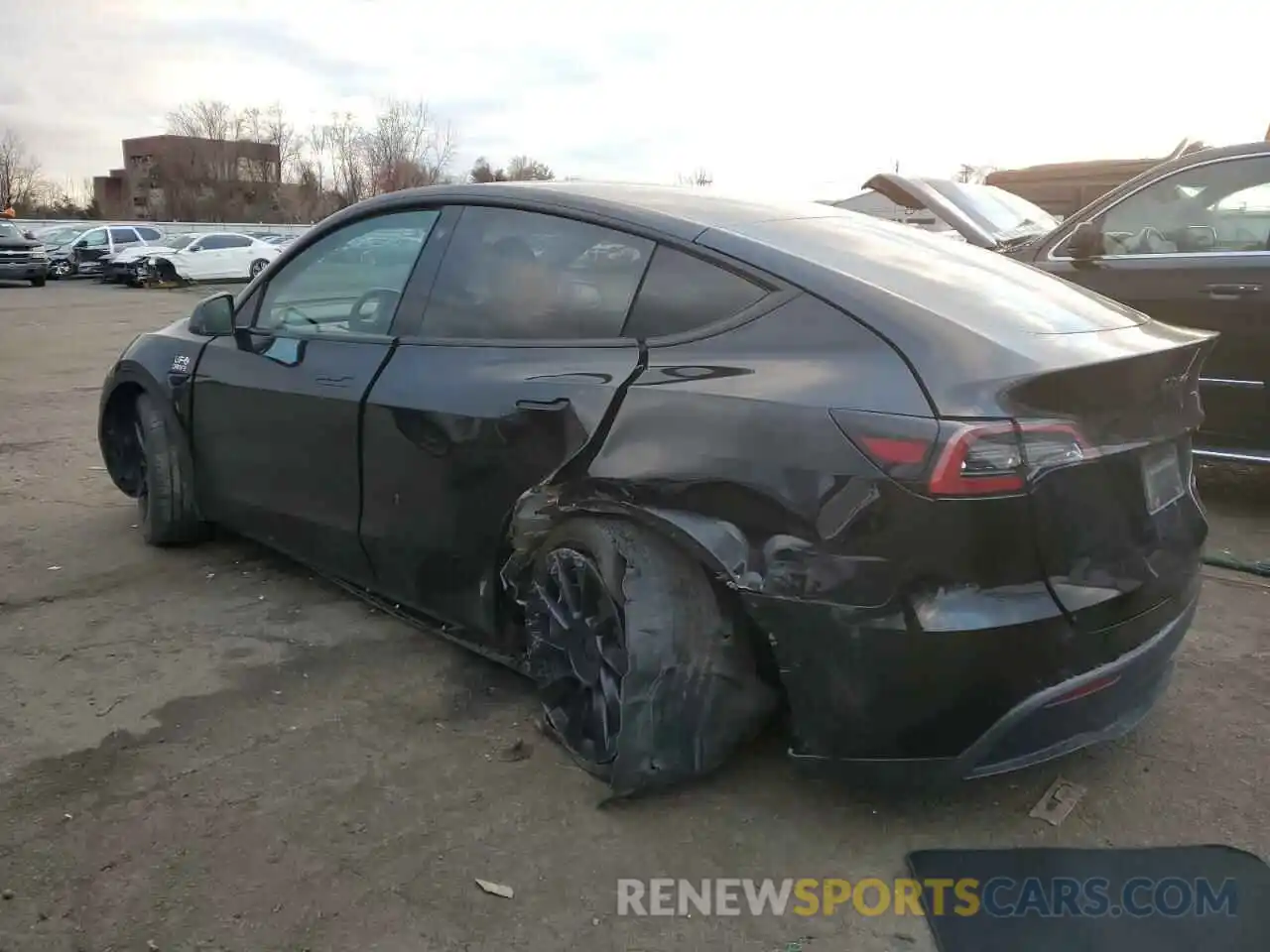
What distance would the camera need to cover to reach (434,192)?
3.49 m

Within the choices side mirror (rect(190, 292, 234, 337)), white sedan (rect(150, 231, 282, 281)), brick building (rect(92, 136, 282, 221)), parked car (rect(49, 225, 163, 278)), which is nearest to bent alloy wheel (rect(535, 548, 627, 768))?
side mirror (rect(190, 292, 234, 337))

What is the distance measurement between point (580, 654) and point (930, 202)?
481 centimetres

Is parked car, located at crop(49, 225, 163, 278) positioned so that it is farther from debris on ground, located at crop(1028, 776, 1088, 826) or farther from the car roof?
debris on ground, located at crop(1028, 776, 1088, 826)

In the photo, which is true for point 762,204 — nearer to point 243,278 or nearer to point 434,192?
point 434,192

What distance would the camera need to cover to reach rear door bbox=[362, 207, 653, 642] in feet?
9.34

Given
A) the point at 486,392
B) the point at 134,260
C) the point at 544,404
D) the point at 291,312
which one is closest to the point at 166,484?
the point at 291,312

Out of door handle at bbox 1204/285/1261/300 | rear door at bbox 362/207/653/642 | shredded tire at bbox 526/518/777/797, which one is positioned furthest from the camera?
door handle at bbox 1204/285/1261/300

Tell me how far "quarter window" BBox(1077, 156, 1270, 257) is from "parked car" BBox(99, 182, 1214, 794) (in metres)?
2.68

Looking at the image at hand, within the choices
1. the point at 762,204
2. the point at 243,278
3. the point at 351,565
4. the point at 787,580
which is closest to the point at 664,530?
the point at 787,580

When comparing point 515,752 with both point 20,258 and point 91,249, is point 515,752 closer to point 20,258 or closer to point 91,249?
point 20,258

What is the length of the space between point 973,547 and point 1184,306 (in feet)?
12.1

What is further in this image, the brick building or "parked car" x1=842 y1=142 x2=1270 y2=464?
the brick building

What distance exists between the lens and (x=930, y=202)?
6.60 metres

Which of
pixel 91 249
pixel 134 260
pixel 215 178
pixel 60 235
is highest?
pixel 215 178
